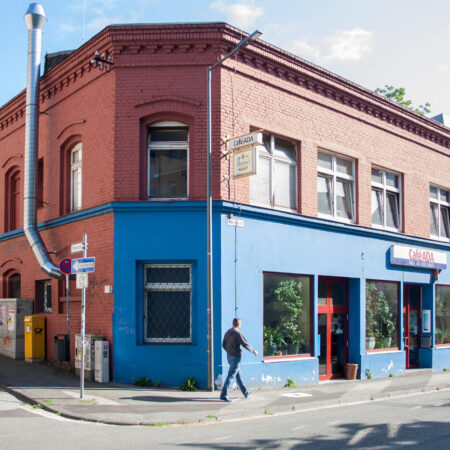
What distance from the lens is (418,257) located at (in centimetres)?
1989

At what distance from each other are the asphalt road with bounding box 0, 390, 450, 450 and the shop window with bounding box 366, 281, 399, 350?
6.53 meters

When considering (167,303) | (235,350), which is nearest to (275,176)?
(167,303)

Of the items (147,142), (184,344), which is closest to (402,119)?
(147,142)

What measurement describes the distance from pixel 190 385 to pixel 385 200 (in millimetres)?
9513

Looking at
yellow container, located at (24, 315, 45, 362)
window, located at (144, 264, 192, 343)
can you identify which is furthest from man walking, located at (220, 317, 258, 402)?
yellow container, located at (24, 315, 45, 362)

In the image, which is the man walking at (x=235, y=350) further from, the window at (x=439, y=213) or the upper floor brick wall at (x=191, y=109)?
the window at (x=439, y=213)

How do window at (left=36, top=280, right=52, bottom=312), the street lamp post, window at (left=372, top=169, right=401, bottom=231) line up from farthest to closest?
1. window at (left=372, top=169, right=401, bottom=231)
2. window at (left=36, top=280, right=52, bottom=312)
3. the street lamp post

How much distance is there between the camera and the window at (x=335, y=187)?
675 inches

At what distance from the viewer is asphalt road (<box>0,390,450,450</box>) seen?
27.6 feet

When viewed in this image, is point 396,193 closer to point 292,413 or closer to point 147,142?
point 147,142

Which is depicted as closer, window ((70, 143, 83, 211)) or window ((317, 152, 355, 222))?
window ((70, 143, 83, 211))

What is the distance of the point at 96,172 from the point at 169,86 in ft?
9.42

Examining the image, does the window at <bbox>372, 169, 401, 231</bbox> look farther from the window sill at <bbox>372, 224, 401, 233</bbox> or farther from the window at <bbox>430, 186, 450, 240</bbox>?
the window at <bbox>430, 186, 450, 240</bbox>

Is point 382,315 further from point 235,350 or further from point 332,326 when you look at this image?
point 235,350
